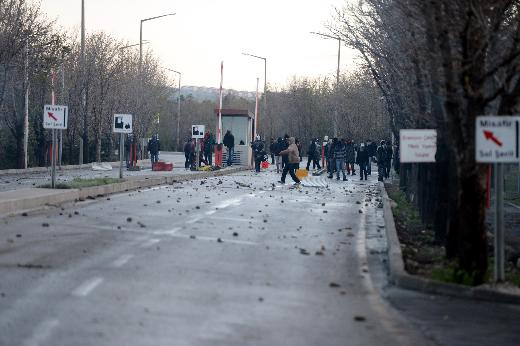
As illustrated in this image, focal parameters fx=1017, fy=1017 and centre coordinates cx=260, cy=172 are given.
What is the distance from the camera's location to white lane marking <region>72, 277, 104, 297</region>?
1080cm

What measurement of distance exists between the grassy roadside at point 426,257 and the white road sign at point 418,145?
5.10 feet

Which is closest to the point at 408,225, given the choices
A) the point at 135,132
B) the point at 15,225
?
the point at 15,225

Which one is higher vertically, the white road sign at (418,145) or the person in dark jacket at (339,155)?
the white road sign at (418,145)

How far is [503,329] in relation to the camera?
34.2 ft

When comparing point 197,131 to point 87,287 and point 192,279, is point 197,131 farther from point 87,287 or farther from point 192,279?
point 87,287

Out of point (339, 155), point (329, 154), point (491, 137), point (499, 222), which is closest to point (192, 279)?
point (499, 222)

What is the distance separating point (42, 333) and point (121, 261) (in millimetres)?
5073

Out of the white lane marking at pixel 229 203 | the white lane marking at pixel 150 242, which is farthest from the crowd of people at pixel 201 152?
the white lane marking at pixel 150 242

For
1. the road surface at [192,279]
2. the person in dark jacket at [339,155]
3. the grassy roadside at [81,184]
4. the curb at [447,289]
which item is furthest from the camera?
the person in dark jacket at [339,155]

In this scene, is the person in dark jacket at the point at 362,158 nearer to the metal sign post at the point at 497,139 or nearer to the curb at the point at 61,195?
the curb at the point at 61,195

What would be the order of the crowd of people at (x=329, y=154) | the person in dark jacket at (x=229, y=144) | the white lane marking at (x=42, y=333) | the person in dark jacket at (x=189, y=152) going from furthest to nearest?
the person in dark jacket at (x=229, y=144) → the person in dark jacket at (x=189, y=152) → the crowd of people at (x=329, y=154) → the white lane marking at (x=42, y=333)

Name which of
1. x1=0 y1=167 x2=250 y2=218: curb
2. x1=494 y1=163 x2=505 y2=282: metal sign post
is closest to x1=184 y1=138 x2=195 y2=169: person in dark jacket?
x1=0 y1=167 x2=250 y2=218: curb

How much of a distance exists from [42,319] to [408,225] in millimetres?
14340

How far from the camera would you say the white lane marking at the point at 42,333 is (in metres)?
8.23
